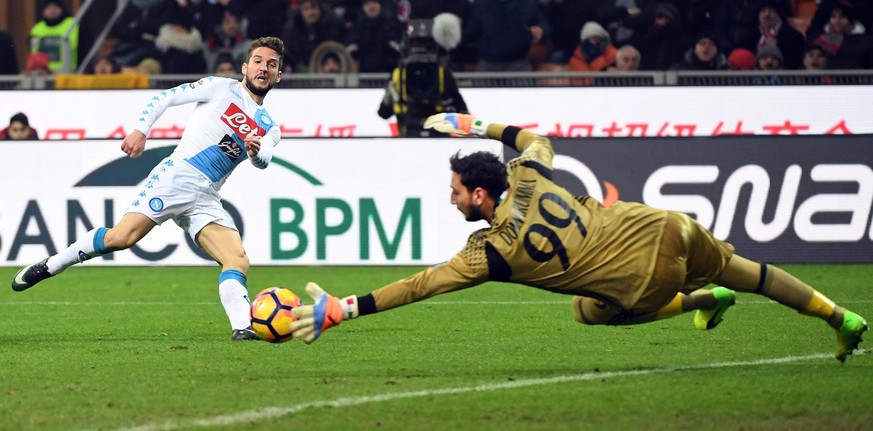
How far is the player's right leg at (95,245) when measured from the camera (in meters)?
9.07

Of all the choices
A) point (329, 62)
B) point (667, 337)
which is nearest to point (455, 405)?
point (667, 337)

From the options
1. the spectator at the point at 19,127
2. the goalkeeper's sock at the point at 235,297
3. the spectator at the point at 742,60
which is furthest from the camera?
the spectator at the point at 742,60

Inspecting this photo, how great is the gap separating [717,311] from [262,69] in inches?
126

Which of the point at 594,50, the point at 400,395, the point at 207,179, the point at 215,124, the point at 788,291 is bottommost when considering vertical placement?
the point at 400,395

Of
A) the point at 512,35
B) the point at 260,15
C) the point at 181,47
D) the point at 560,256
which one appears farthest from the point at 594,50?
the point at 560,256

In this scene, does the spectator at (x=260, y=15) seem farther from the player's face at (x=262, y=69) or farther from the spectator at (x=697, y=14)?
the player's face at (x=262, y=69)

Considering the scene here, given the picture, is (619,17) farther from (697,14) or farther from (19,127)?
(19,127)

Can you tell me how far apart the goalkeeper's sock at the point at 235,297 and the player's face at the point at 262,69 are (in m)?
1.20

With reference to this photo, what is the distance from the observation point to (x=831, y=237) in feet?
48.1

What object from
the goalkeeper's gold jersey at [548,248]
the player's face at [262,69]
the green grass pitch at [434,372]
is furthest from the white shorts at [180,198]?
the goalkeeper's gold jersey at [548,248]

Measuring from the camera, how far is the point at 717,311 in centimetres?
824

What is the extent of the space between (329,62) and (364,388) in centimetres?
1205

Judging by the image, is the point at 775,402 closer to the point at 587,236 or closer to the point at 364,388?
the point at 587,236

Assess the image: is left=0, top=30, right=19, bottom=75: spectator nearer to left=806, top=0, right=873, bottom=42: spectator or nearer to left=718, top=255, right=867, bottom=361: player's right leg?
left=806, top=0, right=873, bottom=42: spectator
